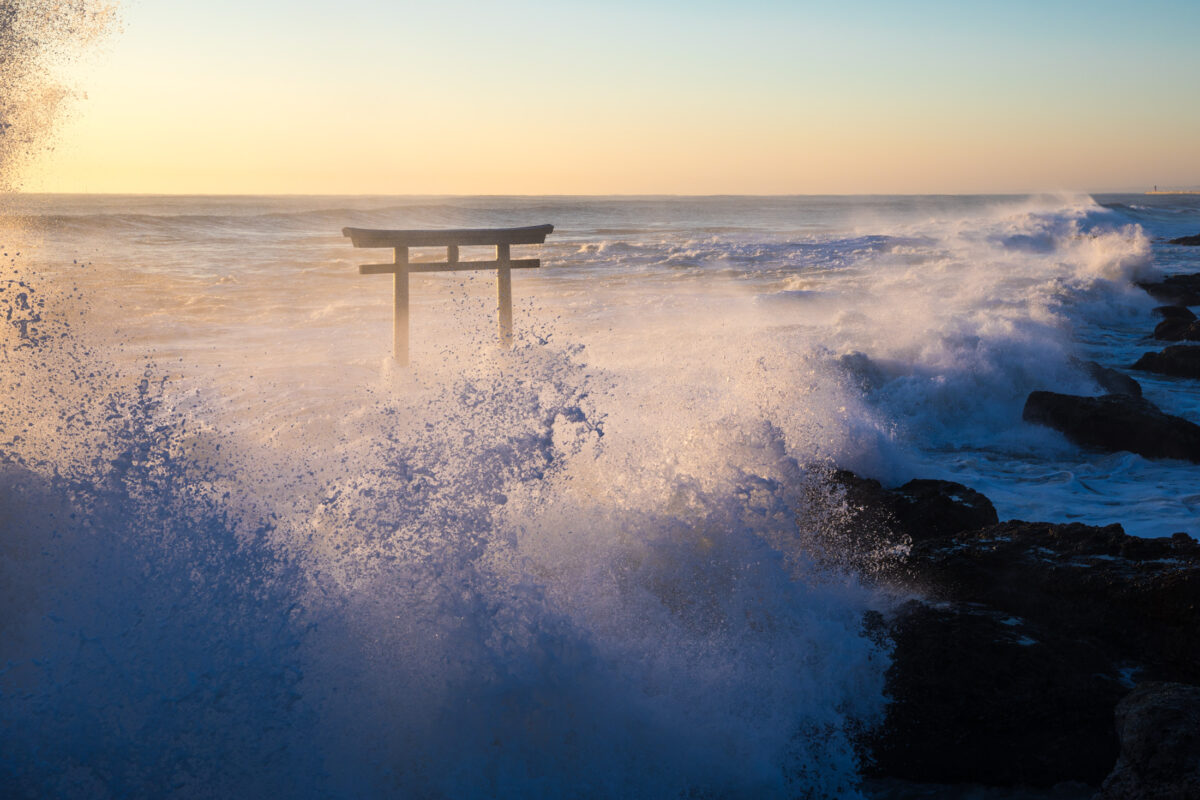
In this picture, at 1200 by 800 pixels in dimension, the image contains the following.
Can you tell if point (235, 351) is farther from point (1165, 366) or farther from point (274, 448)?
point (1165, 366)

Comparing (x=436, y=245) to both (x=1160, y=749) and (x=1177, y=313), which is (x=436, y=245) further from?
(x=1177, y=313)

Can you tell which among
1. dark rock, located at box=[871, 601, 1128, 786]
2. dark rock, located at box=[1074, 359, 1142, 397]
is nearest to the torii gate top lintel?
dark rock, located at box=[871, 601, 1128, 786]

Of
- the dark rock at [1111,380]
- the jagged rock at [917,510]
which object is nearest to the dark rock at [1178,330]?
the dark rock at [1111,380]

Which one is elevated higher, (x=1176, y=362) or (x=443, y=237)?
(x=443, y=237)

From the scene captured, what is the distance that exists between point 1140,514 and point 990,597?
2687 mm

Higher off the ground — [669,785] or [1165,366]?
[1165,366]

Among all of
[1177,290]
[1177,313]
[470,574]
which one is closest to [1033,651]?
Answer: [470,574]

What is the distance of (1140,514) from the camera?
609 centimetres

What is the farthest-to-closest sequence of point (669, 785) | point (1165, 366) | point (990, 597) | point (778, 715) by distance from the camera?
point (1165, 366) < point (990, 597) < point (778, 715) < point (669, 785)

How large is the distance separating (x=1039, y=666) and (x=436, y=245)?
23.3ft

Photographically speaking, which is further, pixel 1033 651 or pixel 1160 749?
pixel 1033 651

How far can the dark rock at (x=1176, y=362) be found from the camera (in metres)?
10.4

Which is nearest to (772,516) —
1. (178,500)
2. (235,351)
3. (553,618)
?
(553,618)

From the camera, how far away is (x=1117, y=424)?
749 cm
